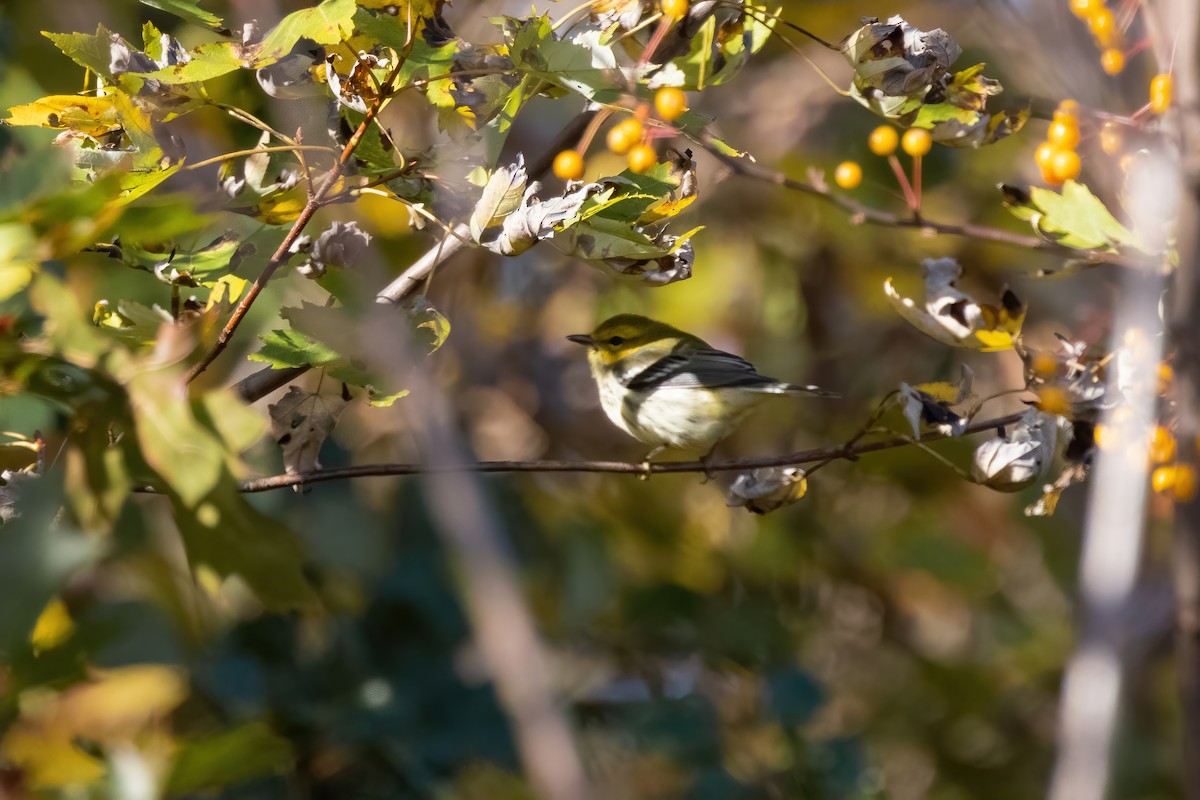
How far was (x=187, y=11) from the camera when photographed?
1568mm

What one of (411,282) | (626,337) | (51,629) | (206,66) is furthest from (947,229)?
(626,337)

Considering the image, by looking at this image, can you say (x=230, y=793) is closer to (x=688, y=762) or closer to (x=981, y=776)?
(x=688, y=762)

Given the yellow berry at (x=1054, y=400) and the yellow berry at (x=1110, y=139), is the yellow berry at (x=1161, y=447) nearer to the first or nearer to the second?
the yellow berry at (x=1054, y=400)

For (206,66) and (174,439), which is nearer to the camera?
(174,439)

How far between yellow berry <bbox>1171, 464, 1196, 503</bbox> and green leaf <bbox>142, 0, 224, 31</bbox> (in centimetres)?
138

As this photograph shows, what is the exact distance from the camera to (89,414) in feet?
4.33

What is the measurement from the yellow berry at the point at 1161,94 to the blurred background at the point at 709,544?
2.3 inches

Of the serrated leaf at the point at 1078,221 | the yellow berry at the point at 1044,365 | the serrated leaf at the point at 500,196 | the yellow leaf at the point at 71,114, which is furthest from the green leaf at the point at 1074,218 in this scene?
the yellow leaf at the point at 71,114

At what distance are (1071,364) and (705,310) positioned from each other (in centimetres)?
258

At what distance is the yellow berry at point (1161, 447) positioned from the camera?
1594 millimetres

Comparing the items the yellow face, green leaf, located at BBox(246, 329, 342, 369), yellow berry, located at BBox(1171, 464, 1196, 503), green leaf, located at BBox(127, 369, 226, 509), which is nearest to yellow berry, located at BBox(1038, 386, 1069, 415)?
yellow berry, located at BBox(1171, 464, 1196, 503)

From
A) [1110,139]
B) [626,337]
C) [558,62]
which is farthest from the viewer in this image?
[626,337]

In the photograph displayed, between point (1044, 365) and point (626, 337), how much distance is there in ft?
6.66

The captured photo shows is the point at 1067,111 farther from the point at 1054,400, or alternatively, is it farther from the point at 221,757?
the point at 221,757
